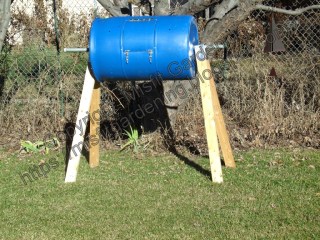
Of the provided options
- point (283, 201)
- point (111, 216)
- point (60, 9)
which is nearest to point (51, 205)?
point (111, 216)

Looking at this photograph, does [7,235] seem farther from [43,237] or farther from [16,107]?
[16,107]

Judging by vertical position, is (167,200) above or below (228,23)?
below

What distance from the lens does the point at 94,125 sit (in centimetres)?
575

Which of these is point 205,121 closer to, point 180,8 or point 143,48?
point 143,48

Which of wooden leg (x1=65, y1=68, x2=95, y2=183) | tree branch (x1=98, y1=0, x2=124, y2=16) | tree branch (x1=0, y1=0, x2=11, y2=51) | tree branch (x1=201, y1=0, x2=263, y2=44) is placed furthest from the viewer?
tree branch (x1=98, y1=0, x2=124, y2=16)

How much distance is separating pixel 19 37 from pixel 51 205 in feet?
14.6

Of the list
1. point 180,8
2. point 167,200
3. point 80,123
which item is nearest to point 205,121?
point 167,200

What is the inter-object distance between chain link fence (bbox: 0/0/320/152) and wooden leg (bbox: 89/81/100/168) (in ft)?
2.93

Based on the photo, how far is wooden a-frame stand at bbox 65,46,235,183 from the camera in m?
5.11

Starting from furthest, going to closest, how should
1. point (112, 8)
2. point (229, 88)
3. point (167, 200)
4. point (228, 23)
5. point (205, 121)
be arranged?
point (229, 88) < point (112, 8) < point (228, 23) < point (205, 121) < point (167, 200)

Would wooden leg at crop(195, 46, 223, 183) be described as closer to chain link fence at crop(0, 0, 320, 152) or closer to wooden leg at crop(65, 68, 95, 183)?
wooden leg at crop(65, 68, 95, 183)

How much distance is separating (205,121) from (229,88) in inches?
96.1

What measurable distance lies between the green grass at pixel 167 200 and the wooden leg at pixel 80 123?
14 centimetres

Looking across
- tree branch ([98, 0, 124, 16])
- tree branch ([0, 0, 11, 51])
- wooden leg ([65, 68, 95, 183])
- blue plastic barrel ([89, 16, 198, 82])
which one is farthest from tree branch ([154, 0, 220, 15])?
tree branch ([0, 0, 11, 51])
